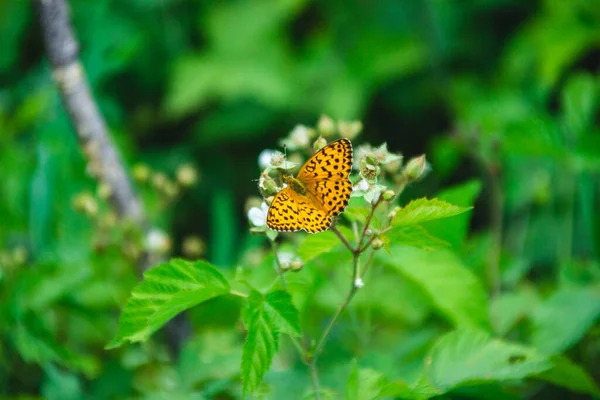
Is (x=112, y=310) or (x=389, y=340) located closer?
(x=112, y=310)

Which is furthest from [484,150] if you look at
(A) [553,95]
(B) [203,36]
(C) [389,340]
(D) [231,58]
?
(B) [203,36]

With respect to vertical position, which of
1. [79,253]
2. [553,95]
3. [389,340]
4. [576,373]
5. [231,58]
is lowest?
[576,373]

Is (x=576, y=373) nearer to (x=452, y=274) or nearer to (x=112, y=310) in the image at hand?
(x=452, y=274)

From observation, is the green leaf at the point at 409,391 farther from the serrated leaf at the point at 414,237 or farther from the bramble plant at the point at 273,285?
the serrated leaf at the point at 414,237

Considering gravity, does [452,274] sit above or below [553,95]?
below

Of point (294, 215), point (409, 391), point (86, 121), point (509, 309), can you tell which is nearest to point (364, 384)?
point (409, 391)

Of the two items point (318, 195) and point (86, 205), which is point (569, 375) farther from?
point (86, 205)

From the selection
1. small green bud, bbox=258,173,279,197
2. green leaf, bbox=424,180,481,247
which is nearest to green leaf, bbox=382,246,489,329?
green leaf, bbox=424,180,481,247

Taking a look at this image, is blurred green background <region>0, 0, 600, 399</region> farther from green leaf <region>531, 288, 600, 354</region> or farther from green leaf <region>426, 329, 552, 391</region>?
green leaf <region>426, 329, 552, 391</region>
